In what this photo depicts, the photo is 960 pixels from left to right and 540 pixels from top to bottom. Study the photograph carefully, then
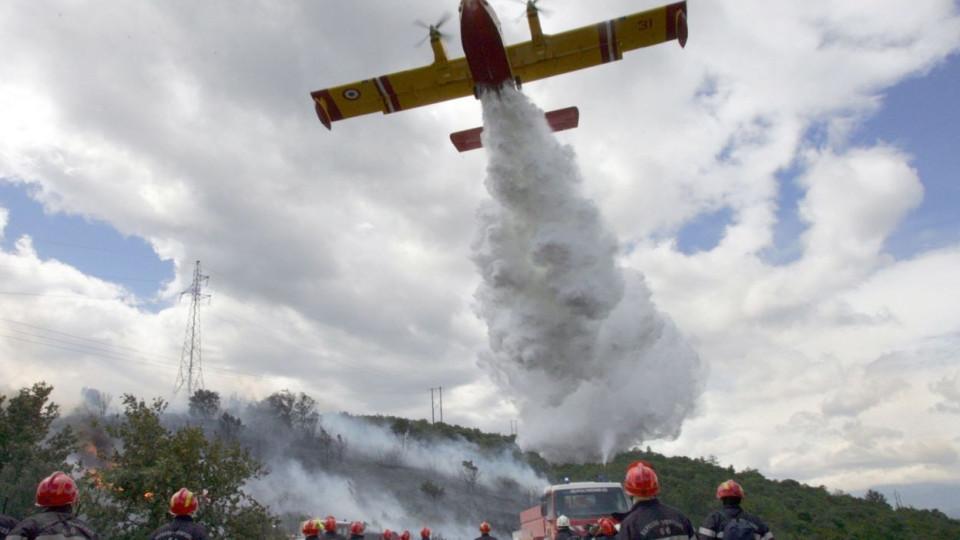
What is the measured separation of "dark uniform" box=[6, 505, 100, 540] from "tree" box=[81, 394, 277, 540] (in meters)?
11.0

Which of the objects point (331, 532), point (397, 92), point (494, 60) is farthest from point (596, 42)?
point (331, 532)

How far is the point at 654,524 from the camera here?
5.16 meters

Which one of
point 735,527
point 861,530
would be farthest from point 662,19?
point 861,530

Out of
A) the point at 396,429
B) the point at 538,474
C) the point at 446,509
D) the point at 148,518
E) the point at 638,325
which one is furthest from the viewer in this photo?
the point at 396,429

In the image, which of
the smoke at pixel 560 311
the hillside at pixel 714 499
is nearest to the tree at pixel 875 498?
the hillside at pixel 714 499

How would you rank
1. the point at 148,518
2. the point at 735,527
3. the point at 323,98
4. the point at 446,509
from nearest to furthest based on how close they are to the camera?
the point at 735,527
the point at 148,518
the point at 323,98
the point at 446,509

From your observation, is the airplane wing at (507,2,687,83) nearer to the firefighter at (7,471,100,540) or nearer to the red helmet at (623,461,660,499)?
the red helmet at (623,461,660,499)

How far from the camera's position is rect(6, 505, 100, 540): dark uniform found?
5.66 m

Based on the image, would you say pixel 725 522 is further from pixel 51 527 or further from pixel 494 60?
pixel 494 60

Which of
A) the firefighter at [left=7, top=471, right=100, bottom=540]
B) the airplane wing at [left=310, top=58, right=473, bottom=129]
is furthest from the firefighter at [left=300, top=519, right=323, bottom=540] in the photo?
the airplane wing at [left=310, top=58, right=473, bottom=129]

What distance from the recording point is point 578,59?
2208cm

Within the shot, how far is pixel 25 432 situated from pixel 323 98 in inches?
1017

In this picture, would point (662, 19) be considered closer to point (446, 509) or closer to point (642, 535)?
point (642, 535)

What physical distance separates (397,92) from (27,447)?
27.7 metres
